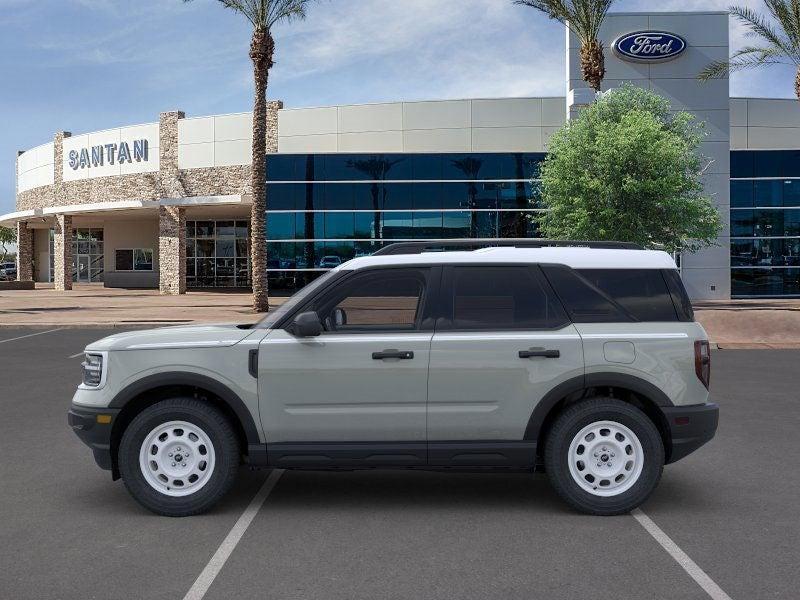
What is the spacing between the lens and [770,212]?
37375 mm

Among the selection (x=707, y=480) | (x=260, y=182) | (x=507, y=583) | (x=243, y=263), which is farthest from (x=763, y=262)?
(x=507, y=583)

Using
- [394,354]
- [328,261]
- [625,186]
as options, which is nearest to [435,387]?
[394,354]

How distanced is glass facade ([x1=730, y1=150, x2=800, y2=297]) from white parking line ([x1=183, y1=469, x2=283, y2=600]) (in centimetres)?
3495

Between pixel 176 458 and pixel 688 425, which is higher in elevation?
pixel 688 425

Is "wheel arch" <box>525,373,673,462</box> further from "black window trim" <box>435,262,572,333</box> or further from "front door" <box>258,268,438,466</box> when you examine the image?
"front door" <box>258,268,438,466</box>

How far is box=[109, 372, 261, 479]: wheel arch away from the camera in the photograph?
554cm

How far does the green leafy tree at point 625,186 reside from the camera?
2562 cm

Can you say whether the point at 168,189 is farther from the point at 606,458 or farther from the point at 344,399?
the point at 606,458

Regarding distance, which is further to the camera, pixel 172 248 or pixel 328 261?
pixel 172 248

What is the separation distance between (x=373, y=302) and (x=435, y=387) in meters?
0.83

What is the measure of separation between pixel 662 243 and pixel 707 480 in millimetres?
21884

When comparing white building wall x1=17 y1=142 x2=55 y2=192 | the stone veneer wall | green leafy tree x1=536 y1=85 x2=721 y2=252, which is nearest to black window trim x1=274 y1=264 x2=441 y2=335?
green leafy tree x1=536 y1=85 x2=721 y2=252

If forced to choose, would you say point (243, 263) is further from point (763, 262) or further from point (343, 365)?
point (343, 365)

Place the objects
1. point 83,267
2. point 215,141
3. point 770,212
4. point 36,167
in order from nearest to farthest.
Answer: point 770,212 < point 215,141 < point 36,167 < point 83,267
